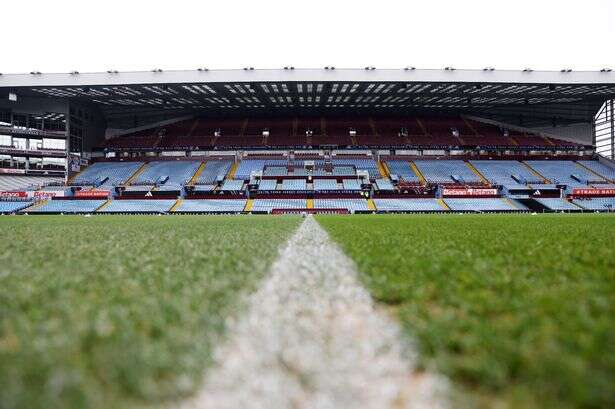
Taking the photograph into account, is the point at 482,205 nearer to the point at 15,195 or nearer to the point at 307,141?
the point at 307,141

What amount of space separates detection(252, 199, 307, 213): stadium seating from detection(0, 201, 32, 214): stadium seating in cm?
2010

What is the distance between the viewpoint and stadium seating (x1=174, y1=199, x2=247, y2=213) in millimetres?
36281

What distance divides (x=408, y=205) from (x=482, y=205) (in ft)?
20.8

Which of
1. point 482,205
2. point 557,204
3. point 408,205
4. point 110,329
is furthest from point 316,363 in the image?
point 557,204

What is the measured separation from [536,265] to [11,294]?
4527mm

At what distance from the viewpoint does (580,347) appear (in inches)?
65.6

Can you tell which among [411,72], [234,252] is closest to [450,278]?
[234,252]

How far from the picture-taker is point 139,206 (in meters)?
37.9

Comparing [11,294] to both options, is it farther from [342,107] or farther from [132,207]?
[342,107]

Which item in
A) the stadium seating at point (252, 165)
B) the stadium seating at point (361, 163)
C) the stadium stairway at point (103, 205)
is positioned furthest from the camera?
the stadium seating at point (361, 163)

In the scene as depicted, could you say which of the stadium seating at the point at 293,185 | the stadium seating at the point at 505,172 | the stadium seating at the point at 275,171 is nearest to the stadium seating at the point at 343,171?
the stadium seating at the point at 293,185

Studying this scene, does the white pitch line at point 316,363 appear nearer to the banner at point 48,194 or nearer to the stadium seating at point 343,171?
the stadium seating at point 343,171

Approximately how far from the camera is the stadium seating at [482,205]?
36219 mm

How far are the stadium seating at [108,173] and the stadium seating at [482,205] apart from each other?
32.8m
